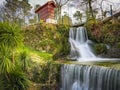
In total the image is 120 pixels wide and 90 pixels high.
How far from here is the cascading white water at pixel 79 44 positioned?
1730 centimetres

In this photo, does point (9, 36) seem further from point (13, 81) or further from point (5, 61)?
point (13, 81)

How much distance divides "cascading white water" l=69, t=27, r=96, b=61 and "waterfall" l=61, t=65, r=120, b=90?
476cm

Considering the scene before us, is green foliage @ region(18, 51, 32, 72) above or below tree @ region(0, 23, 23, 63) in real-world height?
below

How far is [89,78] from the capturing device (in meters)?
11.0

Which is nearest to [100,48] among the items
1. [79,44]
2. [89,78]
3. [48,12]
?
[79,44]

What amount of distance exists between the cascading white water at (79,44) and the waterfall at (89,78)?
4759 millimetres

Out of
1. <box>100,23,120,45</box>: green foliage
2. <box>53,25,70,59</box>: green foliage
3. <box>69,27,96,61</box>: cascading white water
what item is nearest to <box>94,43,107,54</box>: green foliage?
<box>69,27,96,61</box>: cascading white water

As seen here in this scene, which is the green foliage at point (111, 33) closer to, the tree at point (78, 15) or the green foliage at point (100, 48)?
the green foliage at point (100, 48)

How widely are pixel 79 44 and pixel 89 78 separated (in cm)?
790

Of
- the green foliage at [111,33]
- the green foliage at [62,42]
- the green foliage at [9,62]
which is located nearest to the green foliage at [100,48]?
the green foliage at [111,33]

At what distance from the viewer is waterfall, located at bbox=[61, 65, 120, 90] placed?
9.72 m

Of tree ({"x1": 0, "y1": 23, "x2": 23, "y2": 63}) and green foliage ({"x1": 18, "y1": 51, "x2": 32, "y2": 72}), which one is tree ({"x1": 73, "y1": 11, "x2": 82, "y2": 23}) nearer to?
green foliage ({"x1": 18, "y1": 51, "x2": 32, "y2": 72})

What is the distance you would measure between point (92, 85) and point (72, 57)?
604 cm

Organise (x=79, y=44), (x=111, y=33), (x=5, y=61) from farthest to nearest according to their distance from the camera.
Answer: (x=79, y=44), (x=111, y=33), (x=5, y=61)
